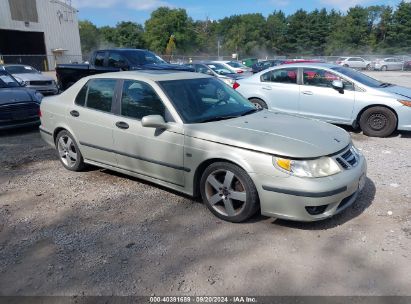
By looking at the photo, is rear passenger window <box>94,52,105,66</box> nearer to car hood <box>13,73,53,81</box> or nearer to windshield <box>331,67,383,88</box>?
car hood <box>13,73,53,81</box>

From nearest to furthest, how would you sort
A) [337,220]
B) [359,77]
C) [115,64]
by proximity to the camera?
[337,220]
[359,77]
[115,64]

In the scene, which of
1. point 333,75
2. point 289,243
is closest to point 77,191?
point 289,243

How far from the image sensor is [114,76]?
16.2 feet

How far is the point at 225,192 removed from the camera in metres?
3.84

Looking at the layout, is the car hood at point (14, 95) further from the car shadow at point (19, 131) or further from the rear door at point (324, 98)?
the rear door at point (324, 98)

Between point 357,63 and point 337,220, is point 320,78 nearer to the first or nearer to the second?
point 337,220

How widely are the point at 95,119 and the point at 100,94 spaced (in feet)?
1.20

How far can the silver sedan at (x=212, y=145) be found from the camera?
11.5 feet

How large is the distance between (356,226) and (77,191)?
346 centimetres

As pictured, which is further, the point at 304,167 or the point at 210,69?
the point at 210,69

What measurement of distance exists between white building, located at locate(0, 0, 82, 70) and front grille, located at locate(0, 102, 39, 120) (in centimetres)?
2838

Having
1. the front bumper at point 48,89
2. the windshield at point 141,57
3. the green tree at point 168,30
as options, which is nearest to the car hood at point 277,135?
the windshield at point 141,57

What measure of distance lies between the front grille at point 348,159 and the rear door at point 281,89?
13.8 ft

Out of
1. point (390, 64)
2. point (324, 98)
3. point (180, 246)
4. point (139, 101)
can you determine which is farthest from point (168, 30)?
point (180, 246)
